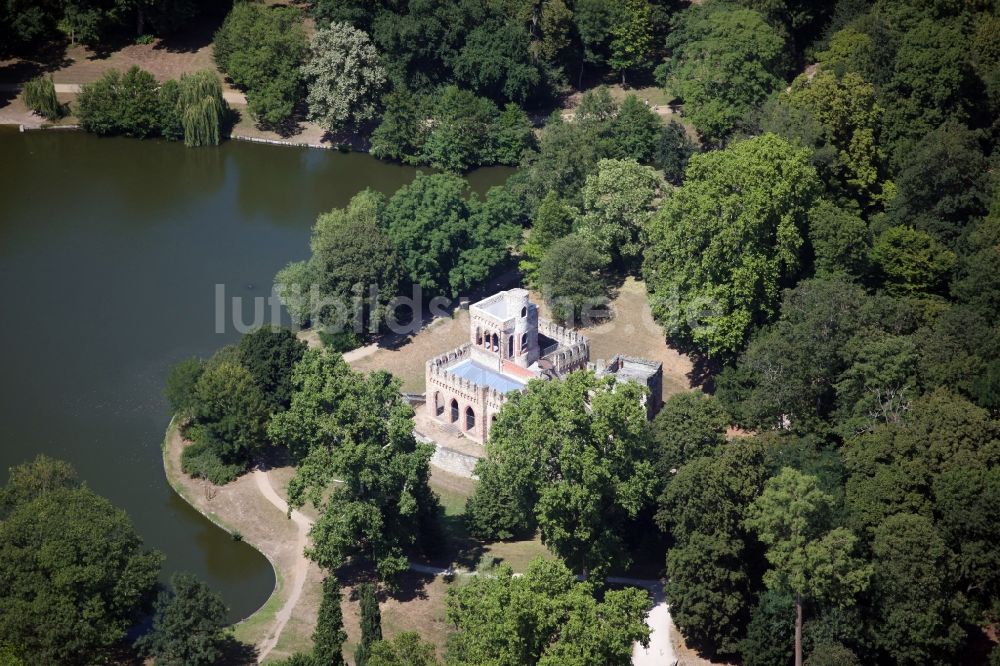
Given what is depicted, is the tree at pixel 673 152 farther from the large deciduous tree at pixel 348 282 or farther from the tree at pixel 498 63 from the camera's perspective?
the large deciduous tree at pixel 348 282

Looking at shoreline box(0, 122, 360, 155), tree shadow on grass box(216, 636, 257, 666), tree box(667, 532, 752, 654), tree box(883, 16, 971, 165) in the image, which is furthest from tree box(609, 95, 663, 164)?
tree shadow on grass box(216, 636, 257, 666)

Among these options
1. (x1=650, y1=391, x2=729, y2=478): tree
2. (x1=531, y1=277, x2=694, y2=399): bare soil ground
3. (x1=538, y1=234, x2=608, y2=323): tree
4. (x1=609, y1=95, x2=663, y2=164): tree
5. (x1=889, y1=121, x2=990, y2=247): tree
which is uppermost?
(x1=889, y1=121, x2=990, y2=247): tree

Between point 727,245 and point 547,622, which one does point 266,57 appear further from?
point 547,622

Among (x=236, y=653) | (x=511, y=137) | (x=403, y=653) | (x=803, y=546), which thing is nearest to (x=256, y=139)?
(x=511, y=137)

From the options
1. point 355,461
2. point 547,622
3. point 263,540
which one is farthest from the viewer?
point 263,540

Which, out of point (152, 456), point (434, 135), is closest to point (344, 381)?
point (152, 456)

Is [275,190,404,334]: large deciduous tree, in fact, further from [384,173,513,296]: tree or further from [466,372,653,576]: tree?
[466,372,653,576]: tree
